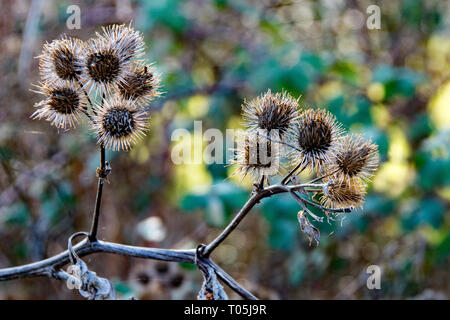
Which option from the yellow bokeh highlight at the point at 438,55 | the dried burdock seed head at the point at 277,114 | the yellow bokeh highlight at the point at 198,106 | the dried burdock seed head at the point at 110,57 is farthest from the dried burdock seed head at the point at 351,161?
the yellow bokeh highlight at the point at 438,55

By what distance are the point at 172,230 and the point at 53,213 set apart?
59.2 inches

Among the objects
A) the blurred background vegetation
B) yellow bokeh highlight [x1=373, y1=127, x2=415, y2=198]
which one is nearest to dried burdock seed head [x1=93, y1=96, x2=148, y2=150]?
the blurred background vegetation

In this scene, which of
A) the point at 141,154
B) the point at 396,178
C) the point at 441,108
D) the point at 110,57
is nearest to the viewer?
the point at 110,57

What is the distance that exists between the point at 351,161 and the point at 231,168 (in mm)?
2470

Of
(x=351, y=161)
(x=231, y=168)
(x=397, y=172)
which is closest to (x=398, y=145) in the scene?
(x=397, y=172)

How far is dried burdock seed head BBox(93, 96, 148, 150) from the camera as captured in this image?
4.90ft

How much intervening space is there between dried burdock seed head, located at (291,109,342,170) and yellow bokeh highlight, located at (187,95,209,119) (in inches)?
126

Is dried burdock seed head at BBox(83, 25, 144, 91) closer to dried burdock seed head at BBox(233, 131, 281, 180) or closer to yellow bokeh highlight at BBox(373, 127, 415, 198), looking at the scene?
dried burdock seed head at BBox(233, 131, 281, 180)

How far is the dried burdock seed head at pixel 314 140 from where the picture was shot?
1.48m

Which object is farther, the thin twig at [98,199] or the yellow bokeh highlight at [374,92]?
the yellow bokeh highlight at [374,92]

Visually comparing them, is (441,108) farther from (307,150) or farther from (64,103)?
(64,103)

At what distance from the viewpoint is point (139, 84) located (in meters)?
1.56

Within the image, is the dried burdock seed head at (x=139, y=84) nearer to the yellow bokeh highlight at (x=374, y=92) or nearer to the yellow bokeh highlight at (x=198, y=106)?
the yellow bokeh highlight at (x=198, y=106)
